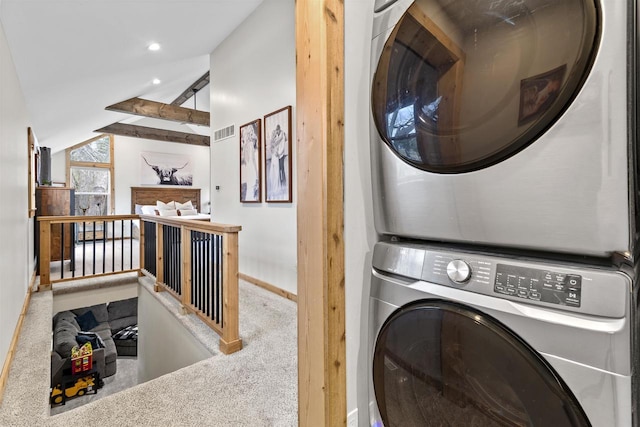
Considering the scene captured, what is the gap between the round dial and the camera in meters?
0.71

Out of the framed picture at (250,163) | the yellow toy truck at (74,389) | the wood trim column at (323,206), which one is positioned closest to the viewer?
the wood trim column at (323,206)

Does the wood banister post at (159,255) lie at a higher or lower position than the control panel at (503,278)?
lower

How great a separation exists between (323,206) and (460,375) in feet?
1.91

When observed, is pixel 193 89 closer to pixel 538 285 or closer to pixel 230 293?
pixel 230 293

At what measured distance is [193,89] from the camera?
6605 millimetres

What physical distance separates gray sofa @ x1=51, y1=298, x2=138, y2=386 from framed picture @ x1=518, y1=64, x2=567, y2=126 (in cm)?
493

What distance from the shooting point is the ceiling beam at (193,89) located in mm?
6113

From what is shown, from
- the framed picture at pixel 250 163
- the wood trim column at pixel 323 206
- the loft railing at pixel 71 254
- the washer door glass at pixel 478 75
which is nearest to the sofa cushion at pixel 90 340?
the loft railing at pixel 71 254

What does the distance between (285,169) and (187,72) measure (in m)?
3.47

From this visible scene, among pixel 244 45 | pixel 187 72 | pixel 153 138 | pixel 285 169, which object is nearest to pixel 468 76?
pixel 285 169

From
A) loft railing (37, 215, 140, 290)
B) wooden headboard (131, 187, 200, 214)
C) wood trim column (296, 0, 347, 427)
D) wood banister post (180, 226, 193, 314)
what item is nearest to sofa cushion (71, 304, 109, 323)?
loft railing (37, 215, 140, 290)

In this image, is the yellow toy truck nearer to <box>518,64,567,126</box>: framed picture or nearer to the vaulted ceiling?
the vaulted ceiling

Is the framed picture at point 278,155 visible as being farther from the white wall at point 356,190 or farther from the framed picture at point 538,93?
the framed picture at point 538,93

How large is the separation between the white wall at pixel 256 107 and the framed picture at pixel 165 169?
17.2 feet
